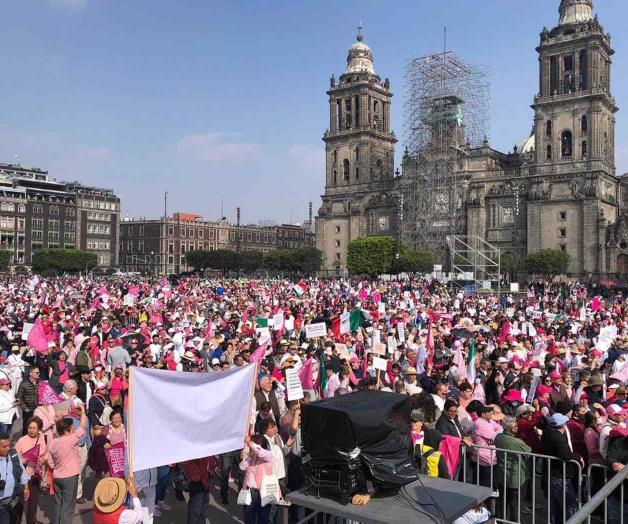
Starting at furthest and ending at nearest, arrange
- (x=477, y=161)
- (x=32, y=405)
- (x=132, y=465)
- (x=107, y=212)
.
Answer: (x=107, y=212) < (x=477, y=161) < (x=32, y=405) < (x=132, y=465)

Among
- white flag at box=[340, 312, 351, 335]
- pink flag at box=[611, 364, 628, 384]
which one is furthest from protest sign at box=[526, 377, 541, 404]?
white flag at box=[340, 312, 351, 335]

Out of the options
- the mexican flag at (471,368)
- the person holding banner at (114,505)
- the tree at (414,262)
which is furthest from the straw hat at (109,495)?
the tree at (414,262)

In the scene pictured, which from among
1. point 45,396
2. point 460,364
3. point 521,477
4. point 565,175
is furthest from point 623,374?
point 565,175

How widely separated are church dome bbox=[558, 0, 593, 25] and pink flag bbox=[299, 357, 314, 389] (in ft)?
237

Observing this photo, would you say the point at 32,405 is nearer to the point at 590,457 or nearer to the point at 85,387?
the point at 85,387

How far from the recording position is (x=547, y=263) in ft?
215

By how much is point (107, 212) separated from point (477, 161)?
231 ft

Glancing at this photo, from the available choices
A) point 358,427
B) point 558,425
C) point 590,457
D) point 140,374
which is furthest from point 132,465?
point 590,457

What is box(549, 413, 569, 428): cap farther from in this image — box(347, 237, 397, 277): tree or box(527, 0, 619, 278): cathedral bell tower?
box(347, 237, 397, 277): tree

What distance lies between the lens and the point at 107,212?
11938cm

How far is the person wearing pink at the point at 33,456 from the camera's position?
303 inches

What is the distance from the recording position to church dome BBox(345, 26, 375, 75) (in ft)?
302

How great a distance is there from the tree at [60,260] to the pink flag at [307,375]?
94907 millimetres

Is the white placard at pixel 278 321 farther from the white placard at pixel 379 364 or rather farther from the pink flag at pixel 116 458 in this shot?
the pink flag at pixel 116 458
